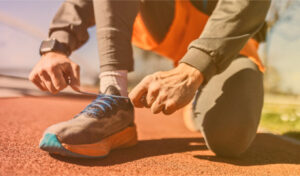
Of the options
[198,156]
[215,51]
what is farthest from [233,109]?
[215,51]

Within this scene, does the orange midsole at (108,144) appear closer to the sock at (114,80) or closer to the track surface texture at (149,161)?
the track surface texture at (149,161)

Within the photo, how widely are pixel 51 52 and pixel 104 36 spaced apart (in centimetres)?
21

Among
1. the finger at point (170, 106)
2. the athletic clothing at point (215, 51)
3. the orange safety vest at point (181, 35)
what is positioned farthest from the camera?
the orange safety vest at point (181, 35)

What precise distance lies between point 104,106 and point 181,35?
759mm

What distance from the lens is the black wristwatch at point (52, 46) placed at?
37.5 inches

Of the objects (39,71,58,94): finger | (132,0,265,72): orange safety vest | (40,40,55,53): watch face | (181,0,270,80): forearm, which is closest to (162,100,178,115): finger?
(181,0,270,80): forearm

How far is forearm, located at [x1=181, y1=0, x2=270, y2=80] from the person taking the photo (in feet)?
2.68

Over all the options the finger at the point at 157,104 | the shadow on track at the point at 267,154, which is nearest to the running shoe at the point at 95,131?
the finger at the point at 157,104

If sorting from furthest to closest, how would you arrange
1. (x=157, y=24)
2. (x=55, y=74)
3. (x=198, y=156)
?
(x=157, y=24) → (x=198, y=156) → (x=55, y=74)

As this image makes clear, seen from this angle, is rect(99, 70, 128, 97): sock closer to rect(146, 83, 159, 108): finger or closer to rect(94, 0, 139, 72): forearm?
rect(94, 0, 139, 72): forearm

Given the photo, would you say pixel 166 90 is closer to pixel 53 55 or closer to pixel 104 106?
pixel 104 106

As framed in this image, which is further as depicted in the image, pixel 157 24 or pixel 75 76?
pixel 157 24

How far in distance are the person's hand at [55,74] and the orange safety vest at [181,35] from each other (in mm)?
756

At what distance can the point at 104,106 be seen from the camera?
962mm
